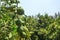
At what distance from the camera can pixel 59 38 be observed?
35.8m

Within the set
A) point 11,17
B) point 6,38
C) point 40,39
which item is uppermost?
point 11,17

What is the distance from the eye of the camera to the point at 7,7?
64.2 ft

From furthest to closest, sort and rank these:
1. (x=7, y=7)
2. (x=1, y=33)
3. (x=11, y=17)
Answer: (x=7, y=7), (x=11, y=17), (x=1, y=33)

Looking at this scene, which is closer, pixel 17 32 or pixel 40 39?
pixel 17 32

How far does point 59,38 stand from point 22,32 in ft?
61.4

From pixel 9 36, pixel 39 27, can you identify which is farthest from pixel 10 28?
pixel 39 27

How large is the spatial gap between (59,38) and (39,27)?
12.5 m

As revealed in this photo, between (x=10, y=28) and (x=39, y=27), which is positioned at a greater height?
(x=10, y=28)

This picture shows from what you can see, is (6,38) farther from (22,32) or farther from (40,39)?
(40,39)

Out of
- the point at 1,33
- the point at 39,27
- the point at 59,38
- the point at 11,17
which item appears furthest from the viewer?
the point at 39,27

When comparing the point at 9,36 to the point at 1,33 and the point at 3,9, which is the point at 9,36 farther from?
the point at 3,9

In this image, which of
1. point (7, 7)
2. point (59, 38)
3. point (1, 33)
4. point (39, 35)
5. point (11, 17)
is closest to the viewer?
point (1, 33)

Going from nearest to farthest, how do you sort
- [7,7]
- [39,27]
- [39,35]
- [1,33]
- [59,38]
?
[1,33], [7,7], [59,38], [39,35], [39,27]

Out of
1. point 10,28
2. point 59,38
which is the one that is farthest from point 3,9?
point 59,38
